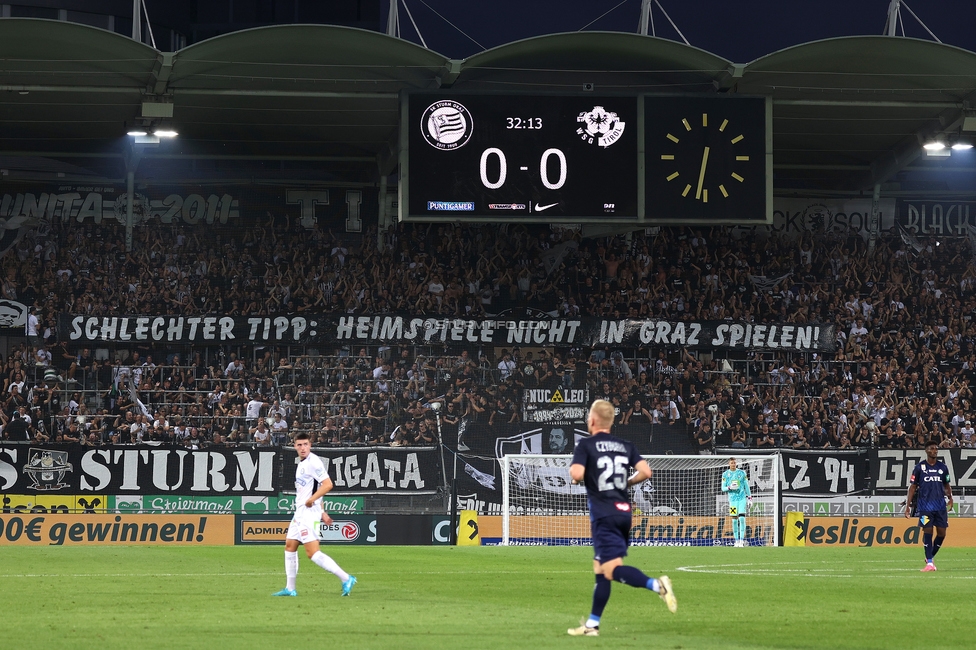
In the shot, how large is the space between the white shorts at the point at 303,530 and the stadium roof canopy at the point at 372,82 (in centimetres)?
1696

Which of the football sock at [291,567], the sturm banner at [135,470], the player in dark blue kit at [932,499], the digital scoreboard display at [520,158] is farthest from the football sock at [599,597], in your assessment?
the sturm banner at [135,470]

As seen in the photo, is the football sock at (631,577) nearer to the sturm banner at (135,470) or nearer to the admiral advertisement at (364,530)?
the admiral advertisement at (364,530)

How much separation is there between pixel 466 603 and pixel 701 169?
17.1 m

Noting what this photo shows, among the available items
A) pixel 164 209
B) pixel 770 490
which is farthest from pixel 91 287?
pixel 770 490

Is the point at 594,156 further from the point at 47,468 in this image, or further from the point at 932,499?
the point at 47,468

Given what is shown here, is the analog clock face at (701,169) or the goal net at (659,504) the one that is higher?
the analog clock face at (701,169)

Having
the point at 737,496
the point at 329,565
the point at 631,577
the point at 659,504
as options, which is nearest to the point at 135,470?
the point at 659,504

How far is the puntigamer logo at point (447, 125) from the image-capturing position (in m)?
28.7

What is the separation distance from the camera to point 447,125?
94.6 feet

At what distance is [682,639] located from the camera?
1051 cm

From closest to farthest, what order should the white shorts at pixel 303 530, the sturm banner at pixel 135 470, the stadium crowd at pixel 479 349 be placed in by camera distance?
the white shorts at pixel 303 530, the sturm banner at pixel 135 470, the stadium crowd at pixel 479 349

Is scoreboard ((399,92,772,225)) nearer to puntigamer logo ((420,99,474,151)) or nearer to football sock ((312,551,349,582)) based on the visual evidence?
puntigamer logo ((420,99,474,151))

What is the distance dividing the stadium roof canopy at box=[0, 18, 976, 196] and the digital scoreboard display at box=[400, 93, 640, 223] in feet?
4.06

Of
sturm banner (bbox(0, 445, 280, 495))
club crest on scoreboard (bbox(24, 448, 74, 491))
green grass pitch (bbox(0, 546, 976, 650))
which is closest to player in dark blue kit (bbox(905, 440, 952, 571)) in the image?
green grass pitch (bbox(0, 546, 976, 650))
